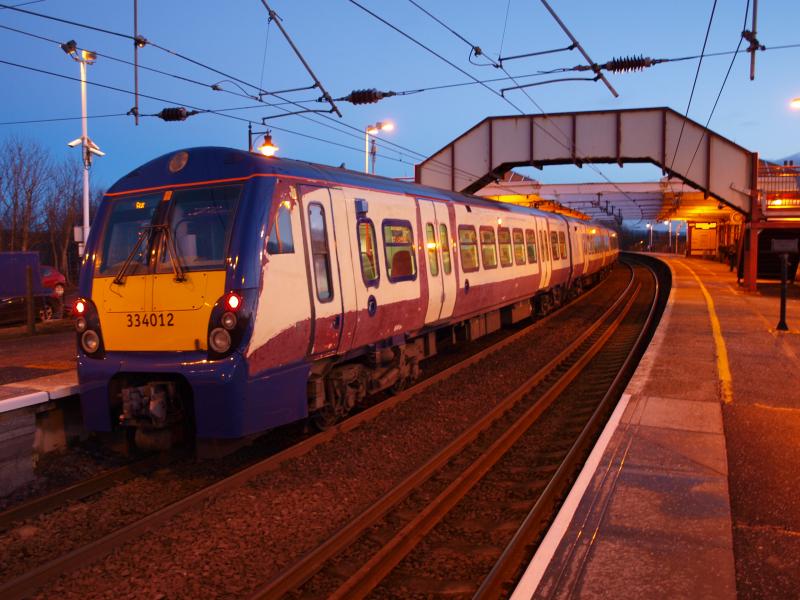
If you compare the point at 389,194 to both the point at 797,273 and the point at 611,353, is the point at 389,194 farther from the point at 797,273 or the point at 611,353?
the point at 797,273

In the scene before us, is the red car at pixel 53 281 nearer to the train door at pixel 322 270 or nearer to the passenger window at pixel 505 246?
the passenger window at pixel 505 246

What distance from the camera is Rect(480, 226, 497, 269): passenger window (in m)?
11.9

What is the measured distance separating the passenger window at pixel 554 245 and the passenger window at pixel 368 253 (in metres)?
11.3

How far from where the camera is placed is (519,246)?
14.6 metres

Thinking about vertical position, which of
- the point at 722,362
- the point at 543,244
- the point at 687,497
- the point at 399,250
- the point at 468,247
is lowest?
the point at 687,497

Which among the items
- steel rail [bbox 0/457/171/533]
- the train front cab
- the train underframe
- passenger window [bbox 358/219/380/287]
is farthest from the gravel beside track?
passenger window [bbox 358/219/380/287]

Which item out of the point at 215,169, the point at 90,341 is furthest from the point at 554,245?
the point at 90,341

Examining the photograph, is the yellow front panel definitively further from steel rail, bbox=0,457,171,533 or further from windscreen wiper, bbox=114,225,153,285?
steel rail, bbox=0,457,171,533

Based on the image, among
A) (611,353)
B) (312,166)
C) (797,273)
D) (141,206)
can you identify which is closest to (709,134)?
(797,273)

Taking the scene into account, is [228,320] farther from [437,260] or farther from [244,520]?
[437,260]

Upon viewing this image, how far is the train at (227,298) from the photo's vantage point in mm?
5633

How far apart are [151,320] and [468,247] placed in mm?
6310

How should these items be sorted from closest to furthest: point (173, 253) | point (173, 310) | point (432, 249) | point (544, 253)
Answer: point (173, 310), point (173, 253), point (432, 249), point (544, 253)

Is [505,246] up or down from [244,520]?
up
